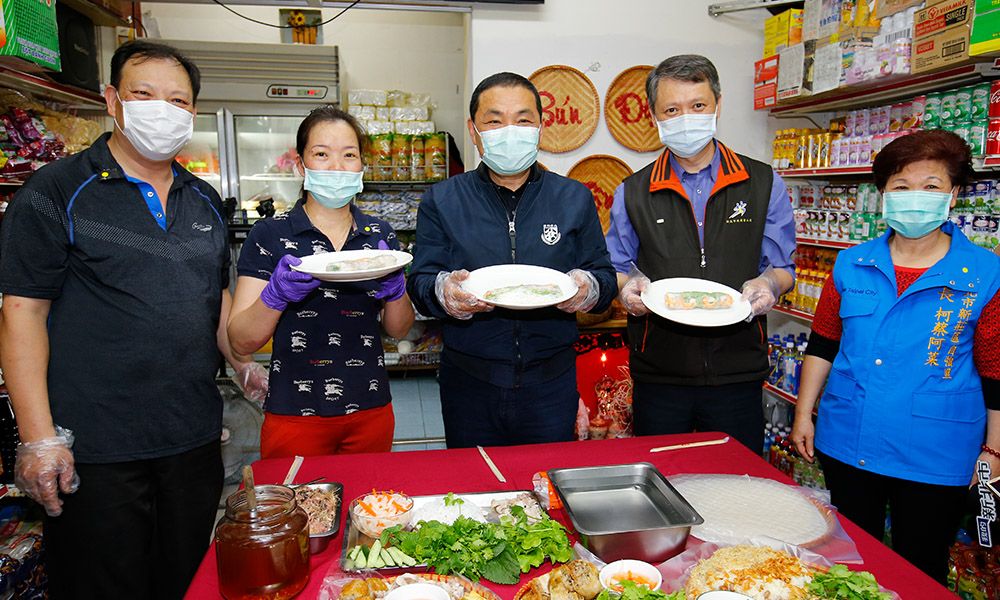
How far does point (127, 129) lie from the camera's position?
203 centimetres

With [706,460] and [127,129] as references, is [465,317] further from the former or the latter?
[127,129]

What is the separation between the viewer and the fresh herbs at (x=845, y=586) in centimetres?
120

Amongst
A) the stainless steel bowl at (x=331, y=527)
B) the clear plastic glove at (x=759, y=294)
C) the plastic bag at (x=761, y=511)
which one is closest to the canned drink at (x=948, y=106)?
the clear plastic glove at (x=759, y=294)

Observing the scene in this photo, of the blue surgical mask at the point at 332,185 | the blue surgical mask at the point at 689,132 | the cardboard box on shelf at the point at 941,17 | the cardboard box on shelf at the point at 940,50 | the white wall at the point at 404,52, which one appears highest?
the white wall at the point at 404,52

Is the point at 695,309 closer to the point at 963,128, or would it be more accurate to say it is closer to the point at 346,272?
the point at 346,272

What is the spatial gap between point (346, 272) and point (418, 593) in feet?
3.09

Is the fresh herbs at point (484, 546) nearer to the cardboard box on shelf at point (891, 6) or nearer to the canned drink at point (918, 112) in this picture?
the canned drink at point (918, 112)

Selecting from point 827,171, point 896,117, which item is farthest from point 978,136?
point 827,171

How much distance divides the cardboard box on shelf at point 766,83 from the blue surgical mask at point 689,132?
7.12 feet

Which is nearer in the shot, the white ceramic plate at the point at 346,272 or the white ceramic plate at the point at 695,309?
the white ceramic plate at the point at 346,272

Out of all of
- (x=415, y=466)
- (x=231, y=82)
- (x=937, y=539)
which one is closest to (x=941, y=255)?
(x=937, y=539)

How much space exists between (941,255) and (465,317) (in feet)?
5.52

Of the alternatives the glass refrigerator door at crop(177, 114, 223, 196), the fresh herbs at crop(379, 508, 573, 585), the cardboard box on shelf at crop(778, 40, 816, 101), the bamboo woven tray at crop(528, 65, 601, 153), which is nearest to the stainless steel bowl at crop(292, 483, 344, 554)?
the fresh herbs at crop(379, 508, 573, 585)

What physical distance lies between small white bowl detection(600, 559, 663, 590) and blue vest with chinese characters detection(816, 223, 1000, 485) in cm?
137
